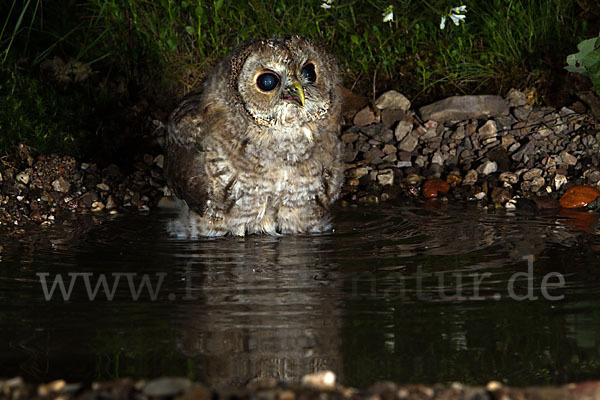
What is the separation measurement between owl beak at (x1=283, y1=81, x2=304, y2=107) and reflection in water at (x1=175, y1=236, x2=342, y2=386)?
0.91 m

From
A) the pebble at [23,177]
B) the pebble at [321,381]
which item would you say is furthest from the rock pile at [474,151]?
the pebble at [321,381]

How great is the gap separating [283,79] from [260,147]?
536mm

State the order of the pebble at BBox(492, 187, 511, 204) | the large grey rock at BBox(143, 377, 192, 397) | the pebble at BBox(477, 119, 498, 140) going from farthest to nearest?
the pebble at BBox(477, 119, 498, 140) → the pebble at BBox(492, 187, 511, 204) → the large grey rock at BBox(143, 377, 192, 397)

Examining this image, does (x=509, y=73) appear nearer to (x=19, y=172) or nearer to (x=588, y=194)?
(x=588, y=194)

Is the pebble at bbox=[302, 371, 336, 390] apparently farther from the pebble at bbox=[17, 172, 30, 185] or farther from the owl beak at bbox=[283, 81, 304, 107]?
the pebble at bbox=[17, 172, 30, 185]

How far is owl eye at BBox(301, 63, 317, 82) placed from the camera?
5.18m

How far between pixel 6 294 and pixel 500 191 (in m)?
3.66

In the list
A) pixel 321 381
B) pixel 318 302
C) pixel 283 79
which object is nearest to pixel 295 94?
pixel 283 79

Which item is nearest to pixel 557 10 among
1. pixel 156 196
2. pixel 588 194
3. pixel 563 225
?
pixel 588 194

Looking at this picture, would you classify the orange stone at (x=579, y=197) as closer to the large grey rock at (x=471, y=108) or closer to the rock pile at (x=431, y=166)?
the rock pile at (x=431, y=166)

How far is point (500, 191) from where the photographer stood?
6.34 metres

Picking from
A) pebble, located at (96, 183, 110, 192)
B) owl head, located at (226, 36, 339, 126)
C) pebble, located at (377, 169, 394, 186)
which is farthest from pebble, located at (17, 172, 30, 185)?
pebble, located at (377, 169, 394, 186)

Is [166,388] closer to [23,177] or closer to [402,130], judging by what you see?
[23,177]

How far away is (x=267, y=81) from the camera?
5.15 m
